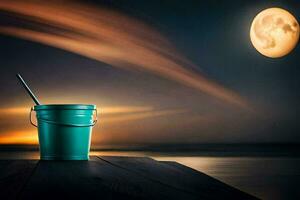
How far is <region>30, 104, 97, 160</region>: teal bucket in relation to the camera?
9.95 ft

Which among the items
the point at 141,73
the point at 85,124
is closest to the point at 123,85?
the point at 141,73

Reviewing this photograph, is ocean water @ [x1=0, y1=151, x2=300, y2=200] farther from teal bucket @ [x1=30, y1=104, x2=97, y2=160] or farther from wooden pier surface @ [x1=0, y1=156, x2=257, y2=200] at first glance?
wooden pier surface @ [x1=0, y1=156, x2=257, y2=200]

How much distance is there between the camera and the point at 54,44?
679 cm

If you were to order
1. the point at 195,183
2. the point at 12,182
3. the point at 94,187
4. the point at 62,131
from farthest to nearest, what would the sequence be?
the point at 62,131 → the point at 195,183 → the point at 12,182 → the point at 94,187

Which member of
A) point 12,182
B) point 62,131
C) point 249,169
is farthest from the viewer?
point 249,169

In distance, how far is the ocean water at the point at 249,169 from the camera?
4.72 m

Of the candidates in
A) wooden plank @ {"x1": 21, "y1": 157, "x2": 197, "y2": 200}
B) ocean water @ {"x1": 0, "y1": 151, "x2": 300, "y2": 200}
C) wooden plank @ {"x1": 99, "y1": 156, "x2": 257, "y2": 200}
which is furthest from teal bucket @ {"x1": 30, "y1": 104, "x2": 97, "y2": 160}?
ocean water @ {"x1": 0, "y1": 151, "x2": 300, "y2": 200}

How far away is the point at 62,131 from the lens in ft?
9.95

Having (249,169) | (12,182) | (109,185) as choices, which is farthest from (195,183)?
(249,169)

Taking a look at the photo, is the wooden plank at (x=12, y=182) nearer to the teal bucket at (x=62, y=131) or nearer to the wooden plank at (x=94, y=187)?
the wooden plank at (x=94, y=187)

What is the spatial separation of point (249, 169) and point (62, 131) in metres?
4.11

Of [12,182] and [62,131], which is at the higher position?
[62,131]

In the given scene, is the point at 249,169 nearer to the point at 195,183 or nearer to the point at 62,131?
the point at 62,131

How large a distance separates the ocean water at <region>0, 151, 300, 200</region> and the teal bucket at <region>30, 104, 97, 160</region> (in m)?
1.76
